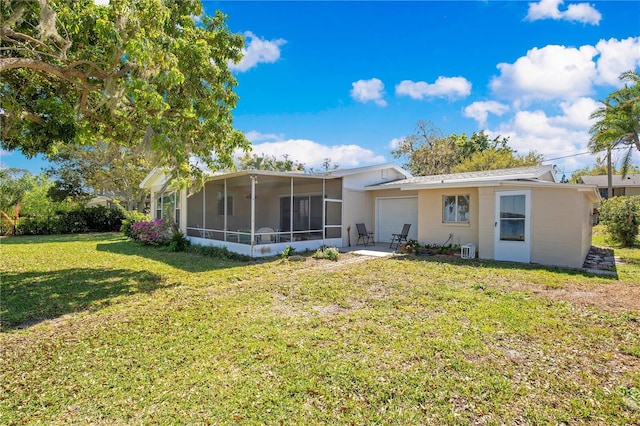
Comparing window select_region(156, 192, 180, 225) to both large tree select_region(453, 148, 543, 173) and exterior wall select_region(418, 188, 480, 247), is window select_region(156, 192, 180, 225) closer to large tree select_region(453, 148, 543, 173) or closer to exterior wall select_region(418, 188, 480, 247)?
exterior wall select_region(418, 188, 480, 247)

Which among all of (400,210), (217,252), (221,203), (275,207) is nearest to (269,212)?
(275,207)

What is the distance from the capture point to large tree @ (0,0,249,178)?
566 cm

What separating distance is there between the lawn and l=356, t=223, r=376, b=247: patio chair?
636cm

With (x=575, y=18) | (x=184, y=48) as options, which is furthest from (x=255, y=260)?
(x=575, y=18)

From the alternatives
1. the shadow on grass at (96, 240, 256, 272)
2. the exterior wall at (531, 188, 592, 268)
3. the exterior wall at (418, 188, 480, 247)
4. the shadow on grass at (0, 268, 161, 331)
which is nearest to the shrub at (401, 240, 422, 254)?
the exterior wall at (418, 188, 480, 247)

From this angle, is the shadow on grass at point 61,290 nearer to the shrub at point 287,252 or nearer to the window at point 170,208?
the shrub at point 287,252

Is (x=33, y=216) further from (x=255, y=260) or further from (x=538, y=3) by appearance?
(x=538, y=3)

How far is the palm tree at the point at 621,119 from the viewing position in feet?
57.1

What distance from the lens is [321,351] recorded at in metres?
3.88

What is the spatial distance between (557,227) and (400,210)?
5.85 m

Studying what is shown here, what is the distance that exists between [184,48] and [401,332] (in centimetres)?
660

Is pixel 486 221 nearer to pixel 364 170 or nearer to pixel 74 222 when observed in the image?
pixel 364 170

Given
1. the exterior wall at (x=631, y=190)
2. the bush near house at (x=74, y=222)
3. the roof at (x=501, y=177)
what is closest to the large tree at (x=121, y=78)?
the roof at (x=501, y=177)

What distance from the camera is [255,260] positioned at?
10562mm
